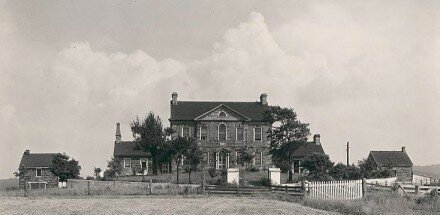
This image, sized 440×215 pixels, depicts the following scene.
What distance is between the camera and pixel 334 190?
28.3 metres

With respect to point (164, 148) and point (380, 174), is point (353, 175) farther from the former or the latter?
point (164, 148)

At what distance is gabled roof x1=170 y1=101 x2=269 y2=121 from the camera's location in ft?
202

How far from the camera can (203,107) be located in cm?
6400

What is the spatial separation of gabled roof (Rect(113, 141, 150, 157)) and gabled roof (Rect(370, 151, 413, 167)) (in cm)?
3231

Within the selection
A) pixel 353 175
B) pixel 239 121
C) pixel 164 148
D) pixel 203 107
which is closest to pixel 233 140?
pixel 239 121

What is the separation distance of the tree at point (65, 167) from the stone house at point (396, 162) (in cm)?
3857

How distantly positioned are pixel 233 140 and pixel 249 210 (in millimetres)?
40299

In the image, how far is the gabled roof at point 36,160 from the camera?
72.1 m

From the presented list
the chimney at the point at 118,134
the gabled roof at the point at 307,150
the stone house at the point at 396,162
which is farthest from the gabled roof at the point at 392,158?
the chimney at the point at 118,134

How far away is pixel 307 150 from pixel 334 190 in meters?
40.0

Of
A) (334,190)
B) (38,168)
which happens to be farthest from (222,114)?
(334,190)

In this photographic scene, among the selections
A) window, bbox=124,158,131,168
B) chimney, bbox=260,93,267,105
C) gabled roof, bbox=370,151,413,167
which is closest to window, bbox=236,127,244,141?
chimney, bbox=260,93,267,105

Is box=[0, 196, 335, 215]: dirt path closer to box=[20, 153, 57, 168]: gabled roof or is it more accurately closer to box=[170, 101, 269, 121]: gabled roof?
box=[170, 101, 269, 121]: gabled roof

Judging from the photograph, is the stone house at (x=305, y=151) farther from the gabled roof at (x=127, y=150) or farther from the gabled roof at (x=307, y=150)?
the gabled roof at (x=127, y=150)
